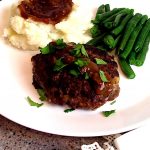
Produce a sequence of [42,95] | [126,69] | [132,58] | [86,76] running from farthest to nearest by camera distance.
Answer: [132,58] → [126,69] → [42,95] → [86,76]

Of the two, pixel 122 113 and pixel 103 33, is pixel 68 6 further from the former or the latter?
pixel 122 113

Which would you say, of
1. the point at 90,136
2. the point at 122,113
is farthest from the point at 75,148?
the point at 122,113

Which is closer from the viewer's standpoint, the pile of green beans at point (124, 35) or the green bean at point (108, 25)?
the pile of green beans at point (124, 35)

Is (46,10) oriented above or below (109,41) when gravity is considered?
above

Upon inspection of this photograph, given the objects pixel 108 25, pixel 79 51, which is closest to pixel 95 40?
pixel 108 25

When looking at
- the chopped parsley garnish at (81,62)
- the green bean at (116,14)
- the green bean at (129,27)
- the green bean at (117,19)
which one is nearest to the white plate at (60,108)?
the green bean at (129,27)

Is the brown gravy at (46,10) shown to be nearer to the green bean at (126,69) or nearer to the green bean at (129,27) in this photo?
the green bean at (129,27)

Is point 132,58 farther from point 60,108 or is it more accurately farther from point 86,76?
point 60,108
